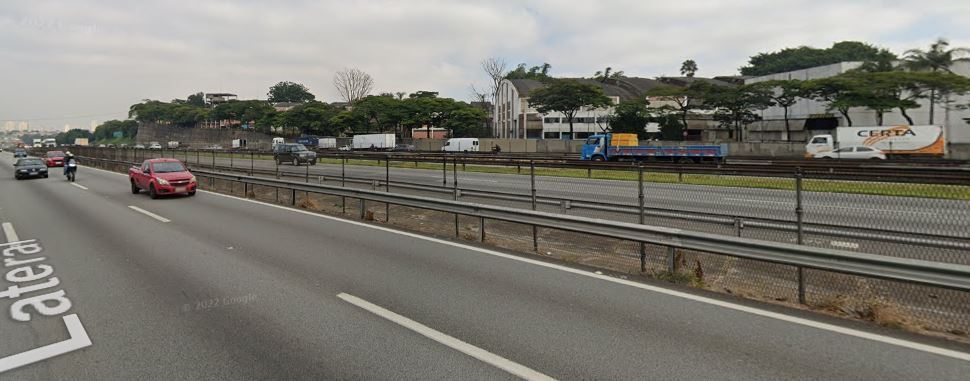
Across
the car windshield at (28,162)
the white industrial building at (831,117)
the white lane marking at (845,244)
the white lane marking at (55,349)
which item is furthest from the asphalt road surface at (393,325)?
the white industrial building at (831,117)

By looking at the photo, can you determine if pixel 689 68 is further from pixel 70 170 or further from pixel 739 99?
pixel 70 170

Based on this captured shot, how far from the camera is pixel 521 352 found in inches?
170

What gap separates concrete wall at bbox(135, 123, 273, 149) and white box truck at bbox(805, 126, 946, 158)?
299 ft

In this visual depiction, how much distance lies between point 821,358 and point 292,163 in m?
37.8

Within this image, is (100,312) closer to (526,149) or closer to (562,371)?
(562,371)

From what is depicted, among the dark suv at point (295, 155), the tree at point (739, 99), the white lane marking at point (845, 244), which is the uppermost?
the tree at point (739, 99)

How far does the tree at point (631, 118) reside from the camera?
74062 millimetres

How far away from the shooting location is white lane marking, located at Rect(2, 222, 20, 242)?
999 cm

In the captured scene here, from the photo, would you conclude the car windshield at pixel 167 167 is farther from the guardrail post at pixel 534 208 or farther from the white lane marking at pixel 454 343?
the white lane marking at pixel 454 343

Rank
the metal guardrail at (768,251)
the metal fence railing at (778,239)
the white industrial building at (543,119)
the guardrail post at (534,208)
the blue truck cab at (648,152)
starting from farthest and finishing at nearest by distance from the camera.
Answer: the white industrial building at (543,119) → the blue truck cab at (648,152) → the guardrail post at (534,208) → the metal fence railing at (778,239) → the metal guardrail at (768,251)

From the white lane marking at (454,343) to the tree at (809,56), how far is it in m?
119

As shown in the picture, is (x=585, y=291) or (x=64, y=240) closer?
(x=585, y=291)

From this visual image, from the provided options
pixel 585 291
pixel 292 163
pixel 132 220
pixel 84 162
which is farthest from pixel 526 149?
pixel 585 291

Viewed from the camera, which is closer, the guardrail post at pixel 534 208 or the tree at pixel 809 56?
the guardrail post at pixel 534 208
